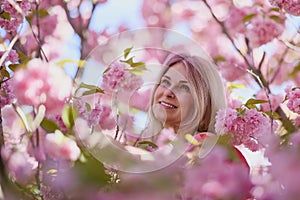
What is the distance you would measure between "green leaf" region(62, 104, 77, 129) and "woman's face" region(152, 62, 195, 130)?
18.3 inches

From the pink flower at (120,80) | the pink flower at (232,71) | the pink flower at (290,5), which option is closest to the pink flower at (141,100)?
the pink flower at (120,80)

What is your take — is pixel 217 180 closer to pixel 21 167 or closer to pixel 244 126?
pixel 21 167

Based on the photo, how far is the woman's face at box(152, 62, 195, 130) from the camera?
1.53 meters

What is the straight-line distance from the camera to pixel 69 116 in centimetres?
107

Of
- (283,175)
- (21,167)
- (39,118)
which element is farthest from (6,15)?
(283,175)

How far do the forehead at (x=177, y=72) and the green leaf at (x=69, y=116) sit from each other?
498 millimetres

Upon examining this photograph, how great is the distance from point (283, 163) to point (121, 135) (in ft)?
2.52

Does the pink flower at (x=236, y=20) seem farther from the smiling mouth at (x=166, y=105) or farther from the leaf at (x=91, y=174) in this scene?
the leaf at (x=91, y=174)

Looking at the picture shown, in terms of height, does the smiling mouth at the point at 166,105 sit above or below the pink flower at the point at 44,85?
below

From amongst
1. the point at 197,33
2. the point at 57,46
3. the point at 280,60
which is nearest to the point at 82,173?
the point at 57,46

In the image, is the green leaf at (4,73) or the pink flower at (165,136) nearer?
the pink flower at (165,136)

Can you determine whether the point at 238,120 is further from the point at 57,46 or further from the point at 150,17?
the point at 150,17

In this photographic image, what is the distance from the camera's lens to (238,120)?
4.98 feet

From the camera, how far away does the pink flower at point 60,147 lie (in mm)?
869
